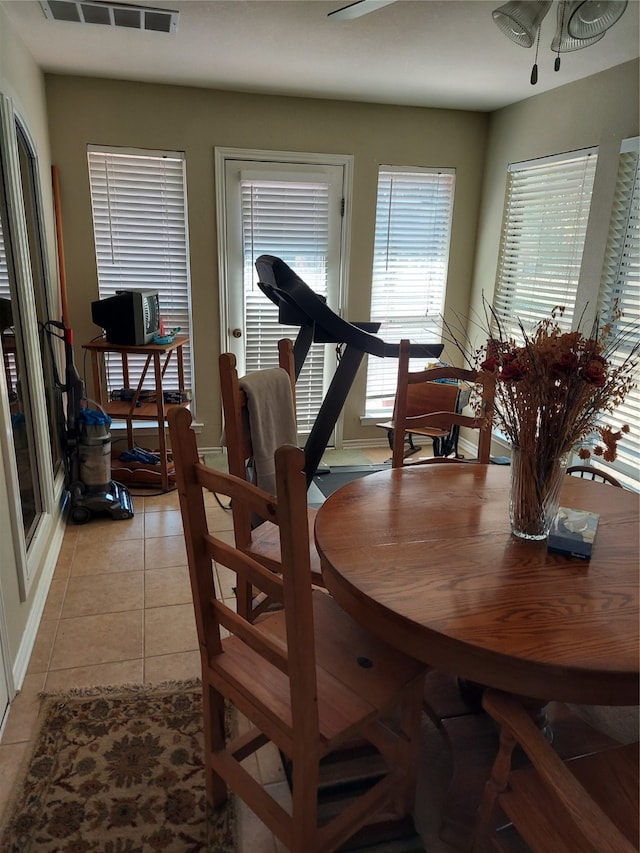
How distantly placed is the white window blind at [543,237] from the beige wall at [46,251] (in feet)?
9.31

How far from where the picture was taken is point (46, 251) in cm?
318

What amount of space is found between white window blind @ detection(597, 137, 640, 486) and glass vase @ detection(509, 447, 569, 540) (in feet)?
5.63

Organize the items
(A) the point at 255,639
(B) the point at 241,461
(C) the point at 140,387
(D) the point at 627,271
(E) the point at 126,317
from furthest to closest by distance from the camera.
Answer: (C) the point at 140,387 < (E) the point at 126,317 < (D) the point at 627,271 < (B) the point at 241,461 < (A) the point at 255,639

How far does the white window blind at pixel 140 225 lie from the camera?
3.59 metres

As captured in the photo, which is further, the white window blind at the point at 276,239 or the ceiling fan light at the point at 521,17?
the white window blind at the point at 276,239

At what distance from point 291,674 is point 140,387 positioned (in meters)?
2.79

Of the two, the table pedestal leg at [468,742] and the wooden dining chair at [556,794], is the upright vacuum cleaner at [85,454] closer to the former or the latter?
the table pedestal leg at [468,742]

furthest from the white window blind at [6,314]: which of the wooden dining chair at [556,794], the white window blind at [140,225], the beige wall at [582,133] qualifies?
the beige wall at [582,133]

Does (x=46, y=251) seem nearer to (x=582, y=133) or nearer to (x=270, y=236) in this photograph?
(x=270, y=236)

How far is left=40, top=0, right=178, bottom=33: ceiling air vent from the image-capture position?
232 cm

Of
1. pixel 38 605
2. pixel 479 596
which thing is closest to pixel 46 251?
pixel 38 605

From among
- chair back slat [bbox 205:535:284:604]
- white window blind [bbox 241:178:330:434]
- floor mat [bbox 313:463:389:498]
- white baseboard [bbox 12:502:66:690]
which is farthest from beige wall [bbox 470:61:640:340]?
white baseboard [bbox 12:502:66:690]

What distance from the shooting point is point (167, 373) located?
13.2 ft

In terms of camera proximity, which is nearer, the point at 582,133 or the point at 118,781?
the point at 118,781
